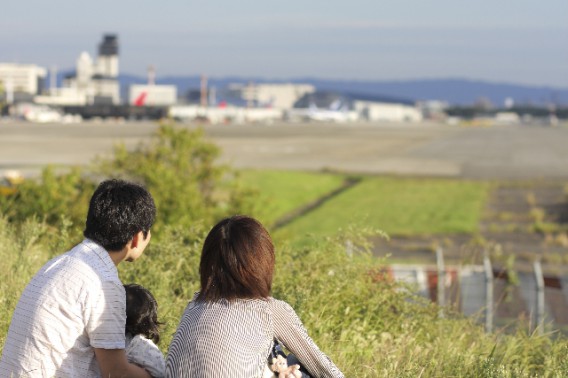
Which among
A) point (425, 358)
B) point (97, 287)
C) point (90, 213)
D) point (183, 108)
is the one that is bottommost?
point (183, 108)

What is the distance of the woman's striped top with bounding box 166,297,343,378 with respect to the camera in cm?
464

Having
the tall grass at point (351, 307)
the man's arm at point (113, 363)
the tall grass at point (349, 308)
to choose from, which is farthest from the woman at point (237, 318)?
the tall grass at point (349, 308)

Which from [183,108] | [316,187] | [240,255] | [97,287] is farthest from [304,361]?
[183,108]

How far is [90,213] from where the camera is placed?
192 inches

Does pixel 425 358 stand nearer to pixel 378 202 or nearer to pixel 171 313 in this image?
pixel 171 313

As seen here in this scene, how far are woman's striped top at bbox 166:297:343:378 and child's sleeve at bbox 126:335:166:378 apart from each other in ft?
0.87

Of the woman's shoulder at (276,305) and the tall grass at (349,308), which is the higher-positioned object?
the woman's shoulder at (276,305)

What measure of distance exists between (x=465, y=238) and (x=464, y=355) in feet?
68.0

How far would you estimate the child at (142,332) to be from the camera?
505 centimetres

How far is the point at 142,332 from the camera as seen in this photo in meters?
5.16

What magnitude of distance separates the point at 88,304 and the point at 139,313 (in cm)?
50

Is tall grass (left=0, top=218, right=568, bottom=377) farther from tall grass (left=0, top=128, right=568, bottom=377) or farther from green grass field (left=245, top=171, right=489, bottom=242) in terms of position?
green grass field (left=245, top=171, right=489, bottom=242)

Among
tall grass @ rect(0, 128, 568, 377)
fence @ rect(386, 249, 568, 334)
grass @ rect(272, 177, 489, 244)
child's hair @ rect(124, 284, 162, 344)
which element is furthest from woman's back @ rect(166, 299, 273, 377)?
grass @ rect(272, 177, 489, 244)

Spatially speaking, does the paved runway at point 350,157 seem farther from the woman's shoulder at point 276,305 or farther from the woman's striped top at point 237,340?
the woman's shoulder at point 276,305
